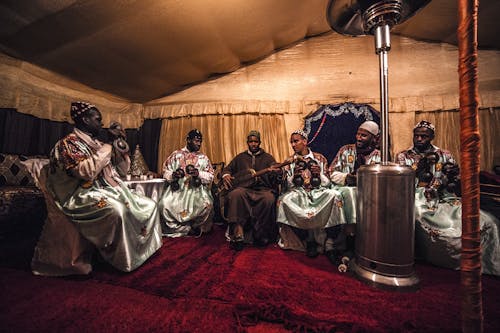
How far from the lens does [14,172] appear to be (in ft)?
10.4

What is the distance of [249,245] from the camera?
9.17 ft

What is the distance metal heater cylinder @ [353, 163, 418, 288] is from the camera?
1.69 meters

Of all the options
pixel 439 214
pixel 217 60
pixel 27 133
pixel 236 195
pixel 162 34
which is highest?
pixel 217 60

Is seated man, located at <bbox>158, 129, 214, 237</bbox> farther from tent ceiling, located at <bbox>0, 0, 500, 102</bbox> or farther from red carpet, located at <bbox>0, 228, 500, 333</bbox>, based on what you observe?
tent ceiling, located at <bbox>0, 0, 500, 102</bbox>

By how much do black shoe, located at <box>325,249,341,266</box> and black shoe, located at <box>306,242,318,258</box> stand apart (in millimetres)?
131

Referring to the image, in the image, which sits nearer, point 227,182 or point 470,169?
point 470,169

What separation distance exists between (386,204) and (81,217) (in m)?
2.69

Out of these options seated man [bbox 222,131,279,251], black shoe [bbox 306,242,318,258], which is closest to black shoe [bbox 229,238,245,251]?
seated man [bbox 222,131,279,251]

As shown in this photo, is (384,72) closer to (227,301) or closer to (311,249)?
(311,249)

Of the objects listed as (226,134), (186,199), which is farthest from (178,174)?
(226,134)

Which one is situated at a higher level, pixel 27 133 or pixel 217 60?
pixel 217 60

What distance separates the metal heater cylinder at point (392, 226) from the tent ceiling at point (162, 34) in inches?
116

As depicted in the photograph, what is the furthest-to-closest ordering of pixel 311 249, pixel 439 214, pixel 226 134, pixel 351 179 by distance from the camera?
pixel 226 134
pixel 351 179
pixel 311 249
pixel 439 214

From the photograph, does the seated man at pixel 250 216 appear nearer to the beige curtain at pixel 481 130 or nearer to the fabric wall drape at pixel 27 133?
the fabric wall drape at pixel 27 133
